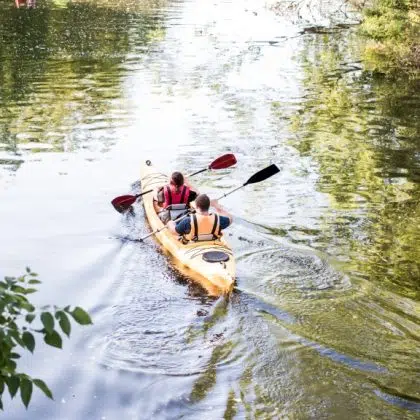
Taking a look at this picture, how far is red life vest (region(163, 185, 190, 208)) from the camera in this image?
11.3m

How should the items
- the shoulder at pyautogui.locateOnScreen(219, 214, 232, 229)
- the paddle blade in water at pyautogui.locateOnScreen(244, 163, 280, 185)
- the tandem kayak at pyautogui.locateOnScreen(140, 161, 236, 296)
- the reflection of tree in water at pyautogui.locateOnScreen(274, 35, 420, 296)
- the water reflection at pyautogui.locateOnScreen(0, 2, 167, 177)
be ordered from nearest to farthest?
the tandem kayak at pyautogui.locateOnScreen(140, 161, 236, 296)
the shoulder at pyautogui.locateOnScreen(219, 214, 232, 229)
the reflection of tree in water at pyautogui.locateOnScreen(274, 35, 420, 296)
the paddle blade in water at pyautogui.locateOnScreen(244, 163, 280, 185)
the water reflection at pyautogui.locateOnScreen(0, 2, 167, 177)

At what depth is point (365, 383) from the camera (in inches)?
277

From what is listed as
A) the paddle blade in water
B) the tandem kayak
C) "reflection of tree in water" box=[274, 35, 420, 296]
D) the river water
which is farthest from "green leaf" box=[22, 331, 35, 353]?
the paddle blade in water

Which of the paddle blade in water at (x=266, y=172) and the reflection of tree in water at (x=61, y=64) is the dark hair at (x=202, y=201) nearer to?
the paddle blade in water at (x=266, y=172)

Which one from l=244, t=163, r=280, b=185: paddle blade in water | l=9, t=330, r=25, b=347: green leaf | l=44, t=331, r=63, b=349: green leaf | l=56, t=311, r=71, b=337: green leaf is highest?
l=56, t=311, r=71, b=337: green leaf

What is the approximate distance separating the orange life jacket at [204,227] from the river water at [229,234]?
0.64 metres

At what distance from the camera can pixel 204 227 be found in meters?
9.98

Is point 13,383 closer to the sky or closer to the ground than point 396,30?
closer to the sky

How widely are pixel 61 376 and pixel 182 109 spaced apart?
14241 millimetres

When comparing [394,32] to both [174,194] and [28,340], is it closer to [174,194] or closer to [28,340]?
[174,194]

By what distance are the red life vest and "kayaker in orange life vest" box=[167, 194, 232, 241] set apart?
45.3 inches

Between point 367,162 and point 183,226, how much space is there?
7.07 m

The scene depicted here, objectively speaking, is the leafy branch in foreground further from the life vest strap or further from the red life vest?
the red life vest

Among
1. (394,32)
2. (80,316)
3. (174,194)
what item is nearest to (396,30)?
(394,32)
